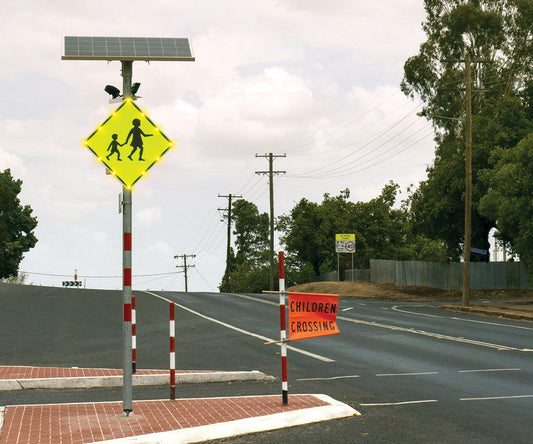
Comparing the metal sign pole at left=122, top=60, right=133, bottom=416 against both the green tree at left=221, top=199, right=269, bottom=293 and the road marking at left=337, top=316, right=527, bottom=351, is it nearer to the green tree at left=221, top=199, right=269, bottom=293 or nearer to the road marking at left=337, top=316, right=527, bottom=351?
the road marking at left=337, top=316, right=527, bottom=351

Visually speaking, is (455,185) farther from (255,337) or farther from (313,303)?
(313,303)

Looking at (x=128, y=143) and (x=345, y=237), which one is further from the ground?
(x=345, y=237)

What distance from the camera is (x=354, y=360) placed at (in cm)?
1405

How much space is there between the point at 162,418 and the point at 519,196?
95.3 feet

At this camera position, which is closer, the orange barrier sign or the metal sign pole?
the metal sign pole

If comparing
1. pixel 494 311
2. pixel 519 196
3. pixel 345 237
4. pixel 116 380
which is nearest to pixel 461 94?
pixel 345 237

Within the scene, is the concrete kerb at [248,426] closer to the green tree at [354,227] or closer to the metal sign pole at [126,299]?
the metal sign pole at [126,299]

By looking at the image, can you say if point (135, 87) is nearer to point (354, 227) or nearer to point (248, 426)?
point (248, 426)

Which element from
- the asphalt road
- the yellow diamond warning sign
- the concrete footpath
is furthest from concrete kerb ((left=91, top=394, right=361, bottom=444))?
the yellow diamond warning sign

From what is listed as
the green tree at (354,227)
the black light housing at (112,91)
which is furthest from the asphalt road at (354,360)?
the green tree at (354,227)

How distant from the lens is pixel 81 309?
1049 inches

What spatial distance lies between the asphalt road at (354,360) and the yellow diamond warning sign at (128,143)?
3036mm

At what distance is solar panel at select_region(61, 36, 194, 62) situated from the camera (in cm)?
816

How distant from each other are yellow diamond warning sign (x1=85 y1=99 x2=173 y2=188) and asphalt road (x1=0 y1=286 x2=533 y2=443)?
3.04m
